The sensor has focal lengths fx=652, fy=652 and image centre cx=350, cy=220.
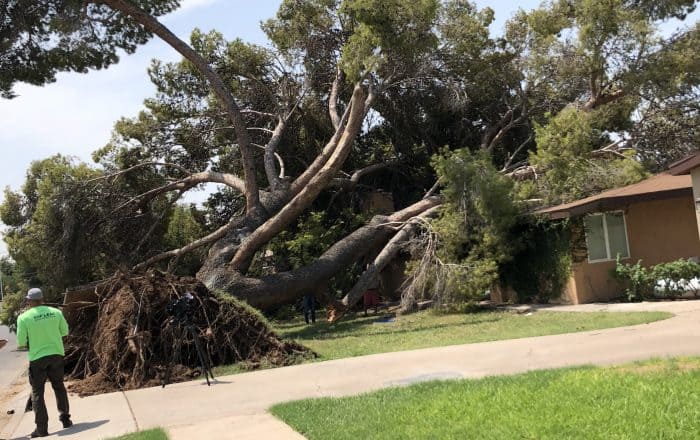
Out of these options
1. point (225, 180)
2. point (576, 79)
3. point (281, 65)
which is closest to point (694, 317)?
point (576, 79)

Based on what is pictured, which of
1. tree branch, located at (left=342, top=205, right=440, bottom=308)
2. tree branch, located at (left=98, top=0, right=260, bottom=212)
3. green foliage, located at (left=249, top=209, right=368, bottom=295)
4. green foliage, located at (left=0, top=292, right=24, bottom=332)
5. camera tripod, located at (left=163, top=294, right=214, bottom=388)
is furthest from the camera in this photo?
green foliage, located at (left=0, top=292, right=24, bottom=332)

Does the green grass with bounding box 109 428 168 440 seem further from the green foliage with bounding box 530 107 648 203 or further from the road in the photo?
the green foliage with bounding box 530 107 648 203

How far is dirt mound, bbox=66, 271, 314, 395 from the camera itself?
11.4m

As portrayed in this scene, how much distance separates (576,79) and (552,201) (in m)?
6.38

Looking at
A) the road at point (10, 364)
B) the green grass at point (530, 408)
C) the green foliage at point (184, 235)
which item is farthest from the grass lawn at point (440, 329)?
the green foliage at point (184, 235)

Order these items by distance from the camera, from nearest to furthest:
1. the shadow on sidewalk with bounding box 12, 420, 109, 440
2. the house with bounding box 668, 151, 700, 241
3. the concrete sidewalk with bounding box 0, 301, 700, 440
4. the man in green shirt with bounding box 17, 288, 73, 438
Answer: the concrete sidewalk with bounding box 0, 301, 700, 440 → the shadow on sidewalk with bounding box 12, 420, 109, 440 → the man in green shirt with bounding box 17, 288, 73, 438 → the house with bounding box 668, 151, 700, 241

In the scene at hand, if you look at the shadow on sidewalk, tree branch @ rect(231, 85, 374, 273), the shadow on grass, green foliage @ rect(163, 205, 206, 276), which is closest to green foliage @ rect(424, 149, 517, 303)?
the shadow on grass

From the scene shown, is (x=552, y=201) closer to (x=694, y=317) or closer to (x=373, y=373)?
(x=694, y=317)

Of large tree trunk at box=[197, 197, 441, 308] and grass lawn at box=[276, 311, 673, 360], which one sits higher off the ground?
large tree trunk at box=[197, 197, 441, 308]

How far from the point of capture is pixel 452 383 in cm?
819

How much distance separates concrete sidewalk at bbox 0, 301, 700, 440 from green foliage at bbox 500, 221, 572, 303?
6258 millimetres

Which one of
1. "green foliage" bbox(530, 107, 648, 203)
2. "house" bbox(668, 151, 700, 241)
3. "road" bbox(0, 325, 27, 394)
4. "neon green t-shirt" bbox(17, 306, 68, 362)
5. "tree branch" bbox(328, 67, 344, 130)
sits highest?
"tree branch" bbox(328, 67, 344, 130)

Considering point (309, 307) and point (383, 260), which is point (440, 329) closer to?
point (383, 260)

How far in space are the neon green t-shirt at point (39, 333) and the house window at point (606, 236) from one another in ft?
47.0
